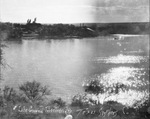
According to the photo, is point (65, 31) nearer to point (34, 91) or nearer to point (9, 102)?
point (34, 91)

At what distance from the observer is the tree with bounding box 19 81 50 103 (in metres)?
3.17

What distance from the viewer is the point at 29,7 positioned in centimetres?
318

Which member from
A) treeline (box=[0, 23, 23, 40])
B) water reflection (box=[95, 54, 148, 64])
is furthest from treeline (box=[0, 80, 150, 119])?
treeline (box=[0, 23, 23, 40])

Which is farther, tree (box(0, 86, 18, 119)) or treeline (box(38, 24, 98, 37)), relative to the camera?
treeline (box(38, 24, 98, 37))

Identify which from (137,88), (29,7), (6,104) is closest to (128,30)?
(137,88)

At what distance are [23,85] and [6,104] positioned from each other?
28cm

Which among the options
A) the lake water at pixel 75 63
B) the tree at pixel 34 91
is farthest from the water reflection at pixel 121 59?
the tree at pixel 34 91

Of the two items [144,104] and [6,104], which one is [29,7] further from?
[144,104]

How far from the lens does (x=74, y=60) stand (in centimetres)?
325

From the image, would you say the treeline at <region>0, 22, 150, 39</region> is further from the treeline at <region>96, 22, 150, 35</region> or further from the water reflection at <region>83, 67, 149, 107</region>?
the water reflection at <region>83, 67, 149, 107</region>

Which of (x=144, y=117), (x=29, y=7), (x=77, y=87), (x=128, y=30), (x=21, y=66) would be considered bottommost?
(x=144, y=117)

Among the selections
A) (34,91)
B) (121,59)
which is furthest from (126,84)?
(34,91)

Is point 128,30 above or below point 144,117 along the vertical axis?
above

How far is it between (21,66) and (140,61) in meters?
1.34
